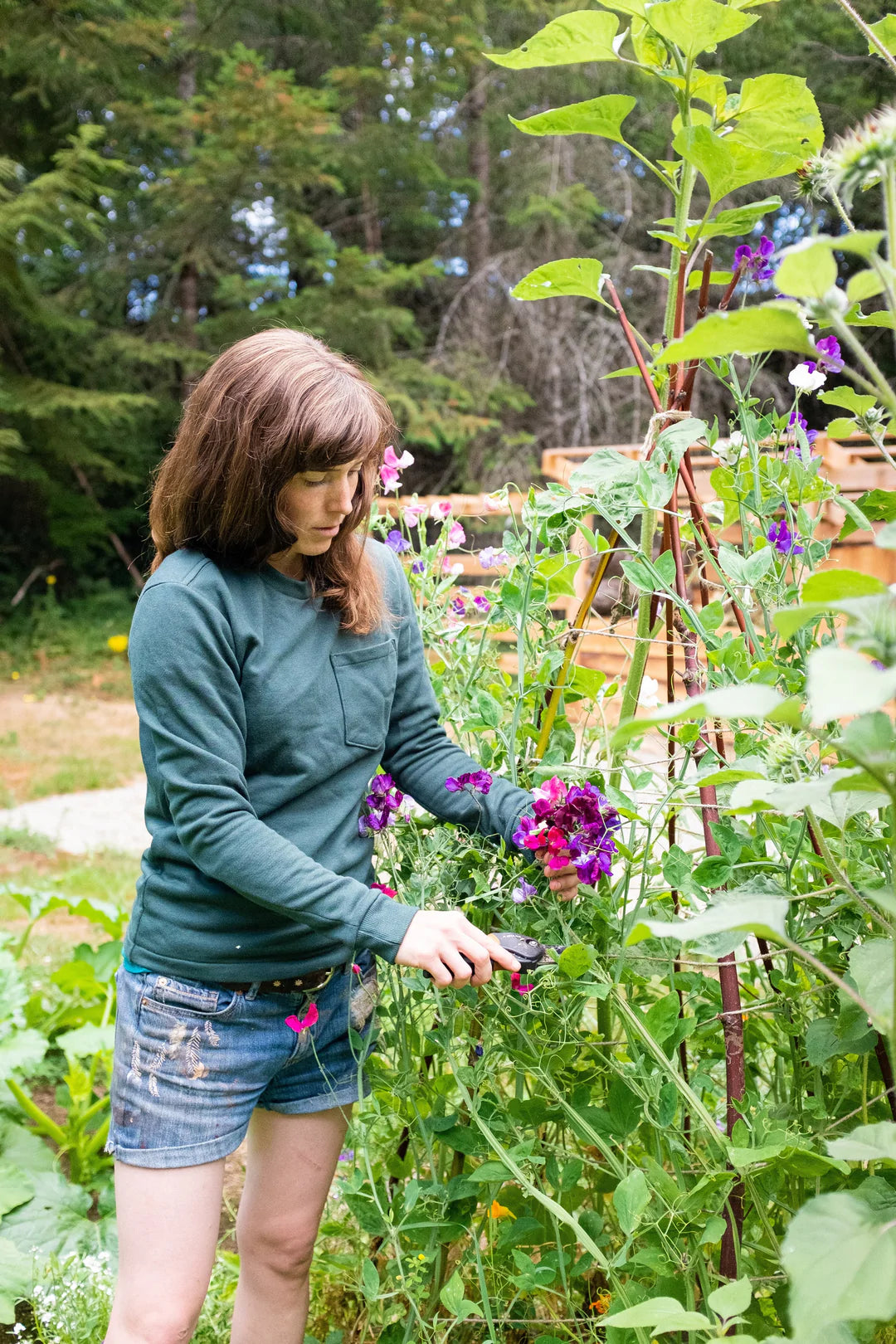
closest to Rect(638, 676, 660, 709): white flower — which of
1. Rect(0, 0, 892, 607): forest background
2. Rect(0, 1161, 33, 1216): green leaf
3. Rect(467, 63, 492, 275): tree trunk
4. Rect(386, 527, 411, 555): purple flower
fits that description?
Rect(386, 527, 411, 555): purple flower

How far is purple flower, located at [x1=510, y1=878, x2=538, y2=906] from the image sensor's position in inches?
45.0

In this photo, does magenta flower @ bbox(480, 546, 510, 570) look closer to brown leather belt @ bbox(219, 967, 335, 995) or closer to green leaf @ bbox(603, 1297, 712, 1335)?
brown leather belt @ bbox(219, 967, 335, 995)

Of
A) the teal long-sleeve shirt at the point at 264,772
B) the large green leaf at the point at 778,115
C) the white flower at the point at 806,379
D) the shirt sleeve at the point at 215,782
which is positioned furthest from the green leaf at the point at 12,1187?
the large green leaf at the point at 778,115

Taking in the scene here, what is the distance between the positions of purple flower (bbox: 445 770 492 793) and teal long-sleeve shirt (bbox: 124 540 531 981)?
0.07 ft

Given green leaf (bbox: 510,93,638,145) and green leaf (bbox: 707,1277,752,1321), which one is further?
green leaf (bbox: 510,93,638,145)

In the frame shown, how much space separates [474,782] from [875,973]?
572 millimetres

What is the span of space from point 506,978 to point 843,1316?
0.68 m

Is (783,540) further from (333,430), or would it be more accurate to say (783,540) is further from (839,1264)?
(839,1264)

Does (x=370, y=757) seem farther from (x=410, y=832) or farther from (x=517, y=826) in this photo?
(x=517, y=826)

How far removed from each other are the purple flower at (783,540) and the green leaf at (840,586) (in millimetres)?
578

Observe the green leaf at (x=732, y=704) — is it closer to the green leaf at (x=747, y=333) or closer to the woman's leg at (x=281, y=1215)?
the green leaf at (x=747, y=333)

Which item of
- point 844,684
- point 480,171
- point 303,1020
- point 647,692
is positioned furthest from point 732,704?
point 480,171

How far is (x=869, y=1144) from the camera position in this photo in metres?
0.66

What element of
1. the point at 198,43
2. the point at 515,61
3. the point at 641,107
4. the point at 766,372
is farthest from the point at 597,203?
the point at 515,61
